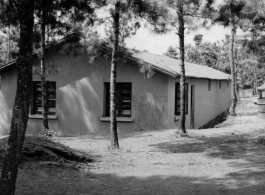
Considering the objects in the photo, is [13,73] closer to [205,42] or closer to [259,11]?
[259,11]

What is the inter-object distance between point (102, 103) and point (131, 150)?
19.4ft

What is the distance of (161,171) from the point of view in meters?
8.85

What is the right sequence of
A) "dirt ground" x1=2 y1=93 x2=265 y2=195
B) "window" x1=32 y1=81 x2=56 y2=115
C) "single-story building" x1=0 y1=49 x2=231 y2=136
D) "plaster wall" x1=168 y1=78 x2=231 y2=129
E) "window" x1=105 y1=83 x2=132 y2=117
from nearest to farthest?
"dirt ground" x1=2 y1=93 x2=265 y2=195 → "single-story building" x1=0 y1=49 x2=231 y2=136 → "plaster wall" x1=168 y1=78 x2=231 y2=129 → "window" x1=105 y1=83 x2=132 y2=117 → "window" x1=32 y1=81 x2=56 y2=115

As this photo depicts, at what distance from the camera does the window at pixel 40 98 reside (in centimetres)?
1931

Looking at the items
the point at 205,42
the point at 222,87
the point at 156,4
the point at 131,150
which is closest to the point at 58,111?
the point at 131,150

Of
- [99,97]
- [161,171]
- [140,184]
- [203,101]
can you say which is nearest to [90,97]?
[99,97]

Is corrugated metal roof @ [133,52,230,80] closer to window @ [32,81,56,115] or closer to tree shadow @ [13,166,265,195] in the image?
window @ [32,81,56,115]

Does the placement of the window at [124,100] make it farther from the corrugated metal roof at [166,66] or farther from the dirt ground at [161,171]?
the dirt ground at [161,171]

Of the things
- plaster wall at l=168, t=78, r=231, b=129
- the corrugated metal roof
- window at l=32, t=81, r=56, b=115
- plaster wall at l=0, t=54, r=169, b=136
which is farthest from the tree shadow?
A: window at l=32, t=81, r=56, b=115

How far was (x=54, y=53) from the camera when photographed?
62.6ft

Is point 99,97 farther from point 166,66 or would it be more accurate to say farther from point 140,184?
point 140,184

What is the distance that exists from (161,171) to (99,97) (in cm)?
987

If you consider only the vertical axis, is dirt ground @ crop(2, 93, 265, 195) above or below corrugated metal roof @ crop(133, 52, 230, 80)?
below

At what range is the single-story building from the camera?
17.2 metres
